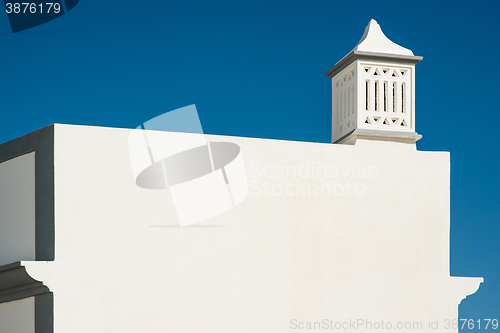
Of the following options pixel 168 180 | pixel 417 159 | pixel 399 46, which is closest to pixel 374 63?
pixel 399 46

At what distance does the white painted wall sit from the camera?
943cm

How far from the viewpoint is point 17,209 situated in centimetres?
976

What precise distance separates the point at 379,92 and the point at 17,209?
5.63 meters

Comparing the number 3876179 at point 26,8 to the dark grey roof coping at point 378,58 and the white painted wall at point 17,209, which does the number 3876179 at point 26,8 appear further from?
the dark grey roof coping at point 378,58

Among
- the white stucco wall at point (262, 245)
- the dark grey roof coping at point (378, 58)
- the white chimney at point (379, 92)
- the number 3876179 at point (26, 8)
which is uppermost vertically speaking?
the number 3876179 at point (26, 8)

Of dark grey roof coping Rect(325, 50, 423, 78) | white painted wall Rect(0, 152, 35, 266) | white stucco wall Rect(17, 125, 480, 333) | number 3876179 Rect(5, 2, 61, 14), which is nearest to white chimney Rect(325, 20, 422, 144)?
dark grey roof coping Rect(325, 50, 423, 78)

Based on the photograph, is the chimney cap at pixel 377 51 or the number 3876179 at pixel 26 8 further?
the number 3876179 at pixel 26 8

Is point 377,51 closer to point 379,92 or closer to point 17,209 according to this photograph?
point 379,92

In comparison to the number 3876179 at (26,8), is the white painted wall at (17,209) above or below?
below

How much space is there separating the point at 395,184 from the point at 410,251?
3.33 feet

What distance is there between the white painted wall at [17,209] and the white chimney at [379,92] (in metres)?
4.74

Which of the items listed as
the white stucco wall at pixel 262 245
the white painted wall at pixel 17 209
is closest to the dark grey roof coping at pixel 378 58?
the white stucco wall at pixel 262 245

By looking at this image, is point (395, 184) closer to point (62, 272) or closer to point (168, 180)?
point (168, 180)

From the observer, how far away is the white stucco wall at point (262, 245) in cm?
904
